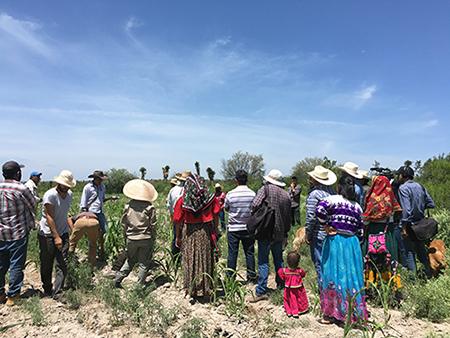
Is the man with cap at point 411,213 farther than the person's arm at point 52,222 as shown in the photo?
Yes

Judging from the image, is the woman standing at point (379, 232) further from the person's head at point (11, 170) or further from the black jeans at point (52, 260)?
the person's head at point (11, 170)

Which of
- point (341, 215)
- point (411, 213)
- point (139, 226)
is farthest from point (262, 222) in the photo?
point (411, 213)

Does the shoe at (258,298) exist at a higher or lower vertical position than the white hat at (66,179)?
lower

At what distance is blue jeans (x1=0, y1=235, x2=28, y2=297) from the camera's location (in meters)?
4.52

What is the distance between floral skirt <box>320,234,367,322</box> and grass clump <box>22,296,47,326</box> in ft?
10.8

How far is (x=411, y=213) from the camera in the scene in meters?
5.38

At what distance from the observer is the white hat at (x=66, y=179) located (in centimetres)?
488

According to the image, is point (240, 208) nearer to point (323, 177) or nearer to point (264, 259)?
point (264, 259)

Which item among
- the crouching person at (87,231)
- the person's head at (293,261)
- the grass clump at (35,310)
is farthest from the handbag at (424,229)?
the grass clump at (35,310)

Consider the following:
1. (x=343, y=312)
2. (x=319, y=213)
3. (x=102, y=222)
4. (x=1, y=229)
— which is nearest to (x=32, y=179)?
(x=102, y=222)

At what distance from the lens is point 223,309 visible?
4.54 m

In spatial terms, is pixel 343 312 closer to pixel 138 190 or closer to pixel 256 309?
pixel 256 309

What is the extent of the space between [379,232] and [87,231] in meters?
4.50

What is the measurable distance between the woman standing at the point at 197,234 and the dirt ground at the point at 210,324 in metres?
0.31
